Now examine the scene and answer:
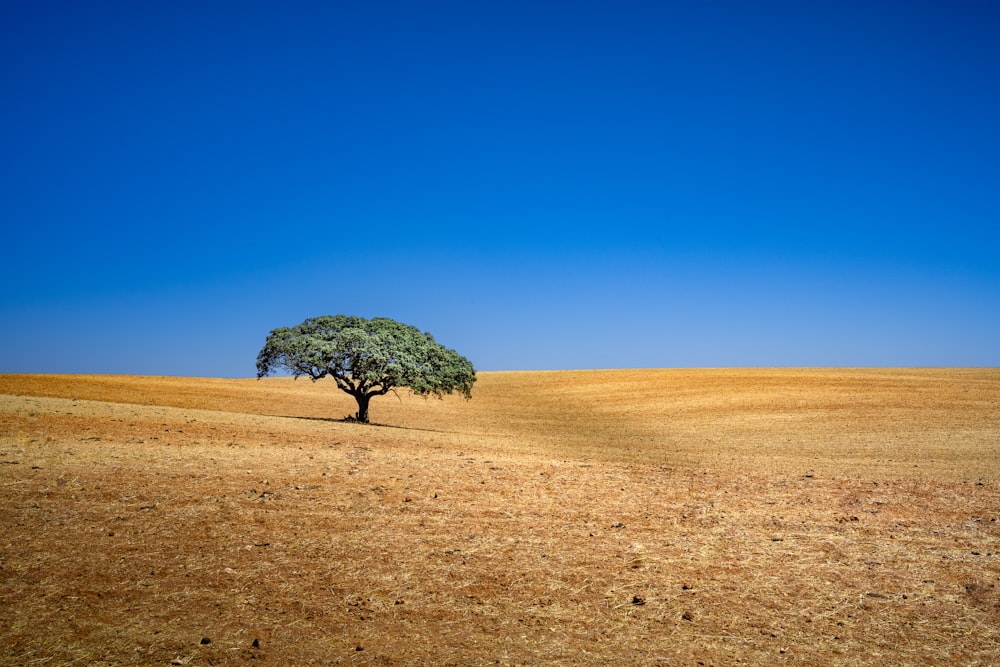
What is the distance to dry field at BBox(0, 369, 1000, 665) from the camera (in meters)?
8.30

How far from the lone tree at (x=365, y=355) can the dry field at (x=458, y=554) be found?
833 centimetres

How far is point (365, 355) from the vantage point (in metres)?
32.3

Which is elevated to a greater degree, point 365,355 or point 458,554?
point 365,355

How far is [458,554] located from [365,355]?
865 inches

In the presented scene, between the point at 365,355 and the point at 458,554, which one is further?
the point at 365,355

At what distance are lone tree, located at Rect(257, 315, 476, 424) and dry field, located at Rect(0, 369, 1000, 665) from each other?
27.3 feet

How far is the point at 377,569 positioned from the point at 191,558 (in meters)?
3.02

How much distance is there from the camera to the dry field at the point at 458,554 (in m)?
8.30

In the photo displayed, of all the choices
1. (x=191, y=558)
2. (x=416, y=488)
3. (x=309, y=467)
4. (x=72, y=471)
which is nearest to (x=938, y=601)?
(x=416, y=488)

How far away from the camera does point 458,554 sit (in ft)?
37.4

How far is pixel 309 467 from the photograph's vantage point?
17203mm

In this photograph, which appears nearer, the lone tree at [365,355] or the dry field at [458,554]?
the dry field at [458,554]

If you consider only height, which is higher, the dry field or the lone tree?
the lone tree

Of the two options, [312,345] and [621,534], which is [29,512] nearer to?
[621,534]
